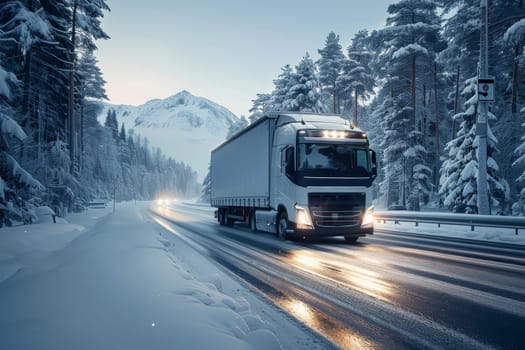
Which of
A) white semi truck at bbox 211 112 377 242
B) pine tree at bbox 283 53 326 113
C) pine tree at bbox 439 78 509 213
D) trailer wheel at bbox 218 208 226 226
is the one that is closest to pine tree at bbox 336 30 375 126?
pine tree at bbox 283 53 326 113

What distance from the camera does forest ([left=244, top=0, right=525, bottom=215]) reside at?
2109 cm

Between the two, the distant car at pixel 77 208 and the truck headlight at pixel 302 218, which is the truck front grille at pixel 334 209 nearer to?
the truck headlight at pixel 302 218

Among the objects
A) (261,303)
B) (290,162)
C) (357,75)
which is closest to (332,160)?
(290,162)

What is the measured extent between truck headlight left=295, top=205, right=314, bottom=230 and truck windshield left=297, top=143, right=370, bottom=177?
1226mm

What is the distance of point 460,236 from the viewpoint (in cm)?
1450

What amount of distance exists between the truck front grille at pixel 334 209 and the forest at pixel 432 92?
11054 mm

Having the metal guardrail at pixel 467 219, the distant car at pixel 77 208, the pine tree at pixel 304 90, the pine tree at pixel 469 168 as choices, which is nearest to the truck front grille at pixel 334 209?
the metal guardrail at pixel 467 219

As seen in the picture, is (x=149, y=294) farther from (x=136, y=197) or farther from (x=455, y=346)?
(x=136, y=197)

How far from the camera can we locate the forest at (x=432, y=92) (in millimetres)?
21094

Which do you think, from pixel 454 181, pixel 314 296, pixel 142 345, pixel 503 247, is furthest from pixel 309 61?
pixel 142 345

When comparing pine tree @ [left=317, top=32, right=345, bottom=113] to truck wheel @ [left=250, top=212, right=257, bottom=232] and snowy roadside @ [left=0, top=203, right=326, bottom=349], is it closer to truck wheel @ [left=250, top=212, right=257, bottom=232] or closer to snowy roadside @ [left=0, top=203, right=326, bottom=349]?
truck wheel @ [left=250, top=212, right=257, bottom=232]

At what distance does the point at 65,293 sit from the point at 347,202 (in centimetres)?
891

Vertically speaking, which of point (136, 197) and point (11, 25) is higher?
point (11, 25)

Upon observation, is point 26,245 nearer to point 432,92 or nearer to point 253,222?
point 253,222
